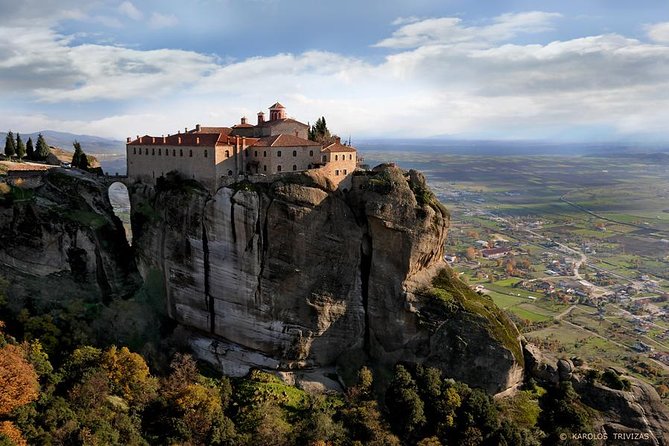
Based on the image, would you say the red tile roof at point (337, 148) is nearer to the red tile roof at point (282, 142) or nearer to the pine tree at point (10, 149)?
the red tile roof at point (282, 142)

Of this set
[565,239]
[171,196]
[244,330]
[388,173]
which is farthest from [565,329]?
[565,239]

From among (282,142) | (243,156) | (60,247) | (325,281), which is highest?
(282,142)

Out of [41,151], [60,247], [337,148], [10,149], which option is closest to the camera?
[60,247]

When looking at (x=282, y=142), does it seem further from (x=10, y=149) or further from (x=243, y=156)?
(x=10, y=149)

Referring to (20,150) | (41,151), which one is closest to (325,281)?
(20,150)

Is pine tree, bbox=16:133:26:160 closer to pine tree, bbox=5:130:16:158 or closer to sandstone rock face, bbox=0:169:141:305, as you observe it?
pine tree, bbox=5:130:16:158

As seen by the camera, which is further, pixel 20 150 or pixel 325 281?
pixel 20 150

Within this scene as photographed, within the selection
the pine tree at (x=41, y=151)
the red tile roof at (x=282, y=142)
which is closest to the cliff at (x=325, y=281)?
the red tile roof at (x=282, y=142)

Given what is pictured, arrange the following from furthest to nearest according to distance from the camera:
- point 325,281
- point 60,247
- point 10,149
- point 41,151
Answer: point 41,151
point 10,149
point 60,247
point 325,281
